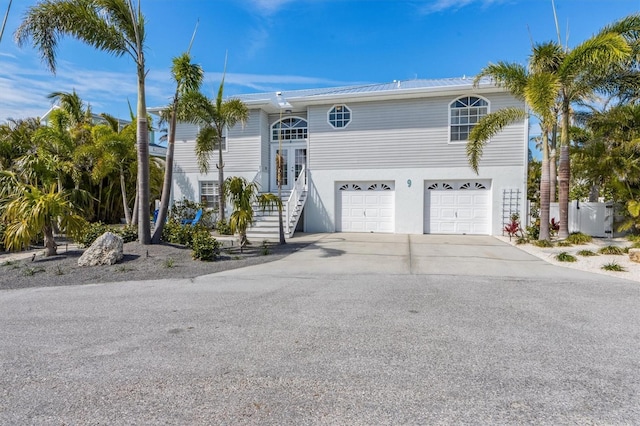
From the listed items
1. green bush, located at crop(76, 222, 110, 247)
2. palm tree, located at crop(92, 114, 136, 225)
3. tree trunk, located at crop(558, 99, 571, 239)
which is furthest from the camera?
palm tree, located at crop(92, 114, 136, 225)

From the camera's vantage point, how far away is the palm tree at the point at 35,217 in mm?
8641

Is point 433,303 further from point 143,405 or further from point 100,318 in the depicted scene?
Result: point 100,318

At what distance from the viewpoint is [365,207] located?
15250 mm

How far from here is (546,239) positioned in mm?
11242

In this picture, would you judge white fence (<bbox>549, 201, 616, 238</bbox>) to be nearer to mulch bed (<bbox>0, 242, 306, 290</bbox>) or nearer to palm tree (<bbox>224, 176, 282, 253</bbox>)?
mulch bed (<bbox>0, 242, 306, 290</bbox>)

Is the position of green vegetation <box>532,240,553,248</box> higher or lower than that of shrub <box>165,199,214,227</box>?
lower

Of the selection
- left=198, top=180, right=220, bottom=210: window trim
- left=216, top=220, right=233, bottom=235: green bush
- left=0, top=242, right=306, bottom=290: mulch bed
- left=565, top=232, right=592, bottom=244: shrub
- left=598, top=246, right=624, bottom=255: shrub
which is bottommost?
left=0, top=242, right=306, bottom=290: mulch bed

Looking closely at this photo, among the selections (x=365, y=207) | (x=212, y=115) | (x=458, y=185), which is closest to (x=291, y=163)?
(x=365, y=207)

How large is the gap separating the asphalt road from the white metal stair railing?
6861 millimetres

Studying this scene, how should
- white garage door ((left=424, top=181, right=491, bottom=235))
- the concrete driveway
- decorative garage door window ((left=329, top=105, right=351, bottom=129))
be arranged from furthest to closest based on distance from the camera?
1. decorative garage door window ((left=329, top=105, right=351, bottom=129))
2. white garage door ((left=424, top=181, right=491, bottom=235))
3. the concrete driveway

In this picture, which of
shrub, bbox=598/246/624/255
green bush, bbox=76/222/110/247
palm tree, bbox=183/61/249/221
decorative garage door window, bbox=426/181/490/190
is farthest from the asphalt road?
palm tree, bbox=183/61/249/221

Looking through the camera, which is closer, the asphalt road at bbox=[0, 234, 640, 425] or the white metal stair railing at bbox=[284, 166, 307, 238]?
the asphalt road at bbox=[0, 234, 640, 425]

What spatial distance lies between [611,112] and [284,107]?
39.3ft

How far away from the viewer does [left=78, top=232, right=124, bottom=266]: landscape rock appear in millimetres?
8344
